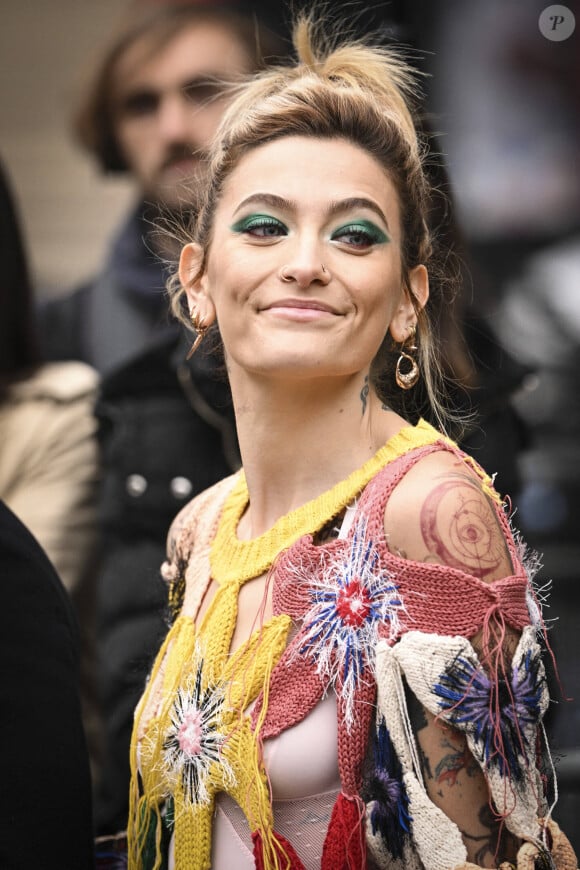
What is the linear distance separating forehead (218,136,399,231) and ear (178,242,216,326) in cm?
15

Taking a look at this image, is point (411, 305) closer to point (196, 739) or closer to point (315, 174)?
point (315, 174)

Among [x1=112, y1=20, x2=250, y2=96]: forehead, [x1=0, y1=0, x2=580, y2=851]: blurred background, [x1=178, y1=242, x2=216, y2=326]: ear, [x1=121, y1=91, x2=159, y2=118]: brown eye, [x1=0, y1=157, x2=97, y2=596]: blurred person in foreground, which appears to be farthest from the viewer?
[x1=121, y1=91, x2=159, y2=118]: brown eye

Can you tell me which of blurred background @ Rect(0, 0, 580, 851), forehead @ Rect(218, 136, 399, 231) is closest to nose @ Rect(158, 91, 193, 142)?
blurred background @ Rect(0, 0, 580, 851)

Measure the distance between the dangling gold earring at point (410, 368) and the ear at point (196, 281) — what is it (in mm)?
297

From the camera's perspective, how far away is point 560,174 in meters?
2.85

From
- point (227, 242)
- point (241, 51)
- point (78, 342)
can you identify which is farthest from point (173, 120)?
point (227, 242)

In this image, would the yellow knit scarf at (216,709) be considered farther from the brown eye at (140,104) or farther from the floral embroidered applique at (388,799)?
the brown eye at (140,104)

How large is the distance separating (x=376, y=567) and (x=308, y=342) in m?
0.31

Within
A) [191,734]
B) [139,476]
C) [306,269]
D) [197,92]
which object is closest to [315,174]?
[306,269]

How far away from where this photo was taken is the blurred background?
2361 millimetres

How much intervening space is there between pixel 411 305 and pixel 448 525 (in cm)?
40

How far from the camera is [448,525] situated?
1421 mm

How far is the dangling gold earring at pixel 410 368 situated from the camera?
165cm

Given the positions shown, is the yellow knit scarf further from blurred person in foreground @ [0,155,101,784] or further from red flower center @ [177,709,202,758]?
blurred person in foreground @ [0,155,101,784]
